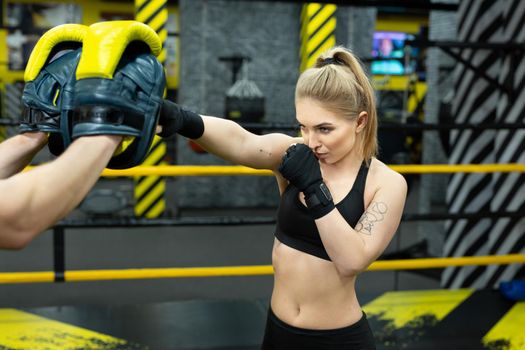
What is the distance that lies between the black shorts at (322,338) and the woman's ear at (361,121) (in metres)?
0.51

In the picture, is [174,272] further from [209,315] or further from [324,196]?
[324,196]

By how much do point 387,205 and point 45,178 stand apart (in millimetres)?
820

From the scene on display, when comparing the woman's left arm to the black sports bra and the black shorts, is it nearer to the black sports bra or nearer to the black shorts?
the black sports bra

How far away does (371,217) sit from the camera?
1304mm

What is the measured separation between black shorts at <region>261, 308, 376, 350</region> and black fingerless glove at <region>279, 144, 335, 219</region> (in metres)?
0.35

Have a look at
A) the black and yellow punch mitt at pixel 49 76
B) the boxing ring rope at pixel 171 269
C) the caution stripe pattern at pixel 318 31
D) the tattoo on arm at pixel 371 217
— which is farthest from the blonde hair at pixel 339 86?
Answer: the caution stripe pattern at pixel 318 31

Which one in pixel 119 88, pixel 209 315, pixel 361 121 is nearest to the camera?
pixel 119 88

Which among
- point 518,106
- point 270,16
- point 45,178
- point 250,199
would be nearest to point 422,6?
point 518,106

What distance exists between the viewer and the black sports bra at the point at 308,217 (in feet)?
4.46

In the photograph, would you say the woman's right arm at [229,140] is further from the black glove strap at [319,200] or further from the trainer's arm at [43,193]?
the trainer's arm at [43,193]

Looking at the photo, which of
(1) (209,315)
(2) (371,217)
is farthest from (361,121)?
(1) (209,315)

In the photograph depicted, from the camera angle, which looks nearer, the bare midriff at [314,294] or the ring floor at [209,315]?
the bare midriff at [314,294]

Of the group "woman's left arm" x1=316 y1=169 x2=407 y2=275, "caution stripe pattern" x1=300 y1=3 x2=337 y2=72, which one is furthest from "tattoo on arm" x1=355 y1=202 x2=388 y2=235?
"caution stripe pattern" x1=300 y1=3 x2=337 y2=72

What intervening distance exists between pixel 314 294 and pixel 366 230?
0.23m
